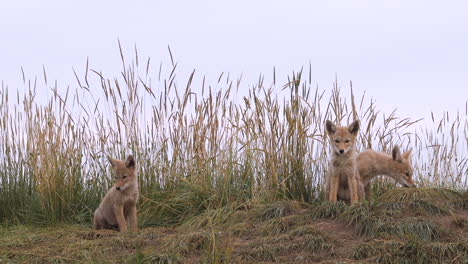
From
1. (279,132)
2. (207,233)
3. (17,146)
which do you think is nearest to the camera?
(207,233)

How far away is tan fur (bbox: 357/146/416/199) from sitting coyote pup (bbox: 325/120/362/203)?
46cm

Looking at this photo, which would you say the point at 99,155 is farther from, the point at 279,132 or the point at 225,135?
the point at 279,132

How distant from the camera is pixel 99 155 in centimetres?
789

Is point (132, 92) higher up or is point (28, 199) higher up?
point (132, 92)

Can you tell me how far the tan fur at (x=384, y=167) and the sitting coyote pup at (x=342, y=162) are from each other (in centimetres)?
46

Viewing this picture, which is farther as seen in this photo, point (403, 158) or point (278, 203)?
point (403, 158)

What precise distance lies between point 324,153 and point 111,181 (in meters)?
2.65

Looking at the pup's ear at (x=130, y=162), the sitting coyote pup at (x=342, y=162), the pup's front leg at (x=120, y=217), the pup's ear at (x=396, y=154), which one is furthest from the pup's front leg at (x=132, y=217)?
the pup's ear at (x=396, y=154)

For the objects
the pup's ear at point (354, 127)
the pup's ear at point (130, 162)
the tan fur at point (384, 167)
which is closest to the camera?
the pup's ear at point (354, 127)

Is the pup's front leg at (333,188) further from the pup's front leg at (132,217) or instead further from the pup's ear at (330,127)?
the pup's front leg at (132,217)

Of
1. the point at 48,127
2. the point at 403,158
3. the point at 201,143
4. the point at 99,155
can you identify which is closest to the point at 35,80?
the point at 48,127

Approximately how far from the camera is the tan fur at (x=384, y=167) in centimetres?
692

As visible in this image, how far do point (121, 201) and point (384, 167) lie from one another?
2968 millimetres

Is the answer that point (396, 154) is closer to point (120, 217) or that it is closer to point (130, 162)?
point (130, 162)
